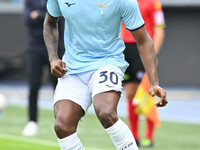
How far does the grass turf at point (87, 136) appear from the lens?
9.19 m

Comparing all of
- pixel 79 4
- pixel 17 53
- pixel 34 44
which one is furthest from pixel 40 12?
pixel 17 53

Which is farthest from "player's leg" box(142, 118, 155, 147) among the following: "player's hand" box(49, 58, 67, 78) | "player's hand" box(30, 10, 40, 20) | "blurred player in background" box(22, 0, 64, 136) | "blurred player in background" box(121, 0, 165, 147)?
"player's hand" box(49, 58, 67, 78)

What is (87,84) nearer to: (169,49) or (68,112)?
Result: (68,112)

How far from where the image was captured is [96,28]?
231 inches

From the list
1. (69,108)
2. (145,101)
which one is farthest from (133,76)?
(69,108)

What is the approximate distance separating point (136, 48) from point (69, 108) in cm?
341

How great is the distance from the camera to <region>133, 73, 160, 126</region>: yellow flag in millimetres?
9133

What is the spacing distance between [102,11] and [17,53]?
18.4m

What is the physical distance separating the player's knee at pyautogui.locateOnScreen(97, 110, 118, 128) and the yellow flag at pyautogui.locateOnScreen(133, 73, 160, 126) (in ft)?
11.4

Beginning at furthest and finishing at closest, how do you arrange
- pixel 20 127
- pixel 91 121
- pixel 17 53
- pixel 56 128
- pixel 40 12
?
pixel 17 53 < pixel 91 121 < pixel 20 127 < pixel 40 12 < pixel 56 128

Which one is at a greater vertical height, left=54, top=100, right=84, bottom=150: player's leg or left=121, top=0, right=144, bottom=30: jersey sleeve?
left=121, top=0, right=144, bottom=30: jersey sleeve

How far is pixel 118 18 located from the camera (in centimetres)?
586

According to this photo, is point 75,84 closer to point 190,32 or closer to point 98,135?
point 98,135

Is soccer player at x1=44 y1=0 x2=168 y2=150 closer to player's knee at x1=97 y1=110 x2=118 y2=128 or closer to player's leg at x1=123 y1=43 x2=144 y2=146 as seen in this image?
player's knee at x1=97 y1=110 x2=118 y2=128
